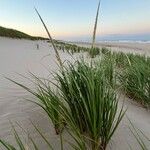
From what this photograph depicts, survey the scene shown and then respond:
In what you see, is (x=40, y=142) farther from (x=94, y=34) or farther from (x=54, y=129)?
(x=94, y=34)

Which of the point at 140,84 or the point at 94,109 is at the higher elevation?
the point at 94,109

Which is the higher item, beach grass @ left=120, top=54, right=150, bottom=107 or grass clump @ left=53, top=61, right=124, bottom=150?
grass clump @ left=53, top=61, right=124, bottom=150

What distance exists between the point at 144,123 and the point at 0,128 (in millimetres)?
1175

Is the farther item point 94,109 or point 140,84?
point 140,84

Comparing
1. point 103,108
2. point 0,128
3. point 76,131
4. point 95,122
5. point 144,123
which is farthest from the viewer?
point 144,123

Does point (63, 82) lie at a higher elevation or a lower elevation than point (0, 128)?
higher

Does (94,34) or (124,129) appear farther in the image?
(124,129)

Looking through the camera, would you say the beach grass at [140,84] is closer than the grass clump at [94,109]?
No

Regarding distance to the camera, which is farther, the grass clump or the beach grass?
the beach grass

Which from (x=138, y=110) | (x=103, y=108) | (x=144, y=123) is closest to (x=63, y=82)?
(x=103, y=108)

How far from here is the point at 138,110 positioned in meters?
3.22

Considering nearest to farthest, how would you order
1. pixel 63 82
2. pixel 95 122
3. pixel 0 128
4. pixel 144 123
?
pixel 95 122 < pixel 63 82 < pixel 0 128 < pixel 144 123

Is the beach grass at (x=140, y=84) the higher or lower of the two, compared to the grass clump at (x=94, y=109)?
lower

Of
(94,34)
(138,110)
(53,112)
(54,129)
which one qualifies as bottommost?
(138,110)
